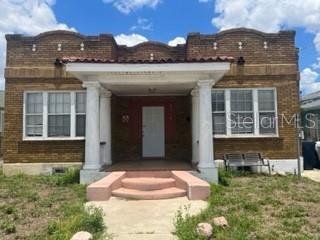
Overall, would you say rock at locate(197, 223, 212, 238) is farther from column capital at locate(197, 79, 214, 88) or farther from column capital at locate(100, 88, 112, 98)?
column capital at locate(100, 88, 112, 98)

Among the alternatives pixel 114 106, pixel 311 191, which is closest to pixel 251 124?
pixel 311 191

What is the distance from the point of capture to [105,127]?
11.9 meters

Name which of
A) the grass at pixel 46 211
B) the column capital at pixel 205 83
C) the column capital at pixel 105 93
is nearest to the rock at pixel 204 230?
the grass at pixel 46 211

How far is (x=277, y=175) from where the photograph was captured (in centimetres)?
1170

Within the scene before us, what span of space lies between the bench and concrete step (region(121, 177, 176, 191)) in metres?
3.54

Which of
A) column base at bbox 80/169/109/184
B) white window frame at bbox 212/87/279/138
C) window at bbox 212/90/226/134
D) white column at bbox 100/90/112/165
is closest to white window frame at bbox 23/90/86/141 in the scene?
white column at bbox 100/90/112/165

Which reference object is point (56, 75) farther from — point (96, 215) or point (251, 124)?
point (96, 215)

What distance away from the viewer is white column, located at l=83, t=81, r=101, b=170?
9.77 m

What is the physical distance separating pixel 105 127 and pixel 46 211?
546 centimetres

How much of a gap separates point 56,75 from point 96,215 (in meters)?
8.17

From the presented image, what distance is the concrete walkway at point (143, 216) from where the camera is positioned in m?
5.30

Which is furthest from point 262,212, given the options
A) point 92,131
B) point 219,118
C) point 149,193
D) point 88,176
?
point 219,118

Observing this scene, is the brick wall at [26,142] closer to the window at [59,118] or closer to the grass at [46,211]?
the window at [59,118]

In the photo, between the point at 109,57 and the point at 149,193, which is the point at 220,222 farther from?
the point at 109,57
